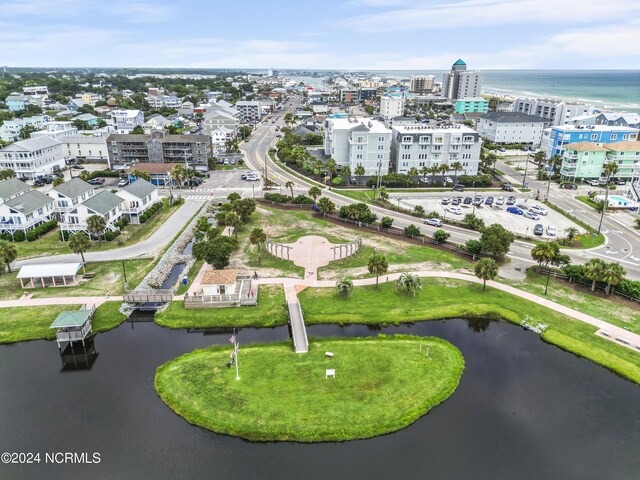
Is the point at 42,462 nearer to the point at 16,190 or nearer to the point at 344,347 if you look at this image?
the point at 344,347

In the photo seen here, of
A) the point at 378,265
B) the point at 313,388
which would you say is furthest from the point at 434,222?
the point at 313,388

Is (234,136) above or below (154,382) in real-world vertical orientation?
above

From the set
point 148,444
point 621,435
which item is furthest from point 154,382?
point 621,435

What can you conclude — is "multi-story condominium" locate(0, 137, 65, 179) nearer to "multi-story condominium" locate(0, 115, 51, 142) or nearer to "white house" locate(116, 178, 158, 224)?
"white house" locate(116, 178, 158, 224)

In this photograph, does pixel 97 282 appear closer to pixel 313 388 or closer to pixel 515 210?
pixel 313 388

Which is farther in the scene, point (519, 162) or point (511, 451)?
point (519, 162)

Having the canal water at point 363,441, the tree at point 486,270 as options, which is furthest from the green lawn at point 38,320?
the tree at point 486,270
